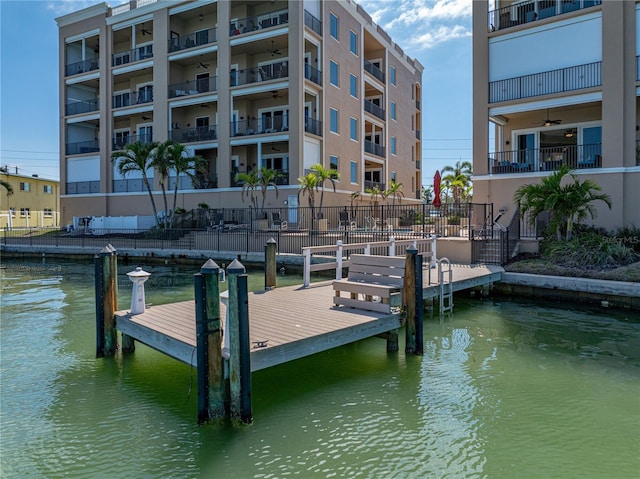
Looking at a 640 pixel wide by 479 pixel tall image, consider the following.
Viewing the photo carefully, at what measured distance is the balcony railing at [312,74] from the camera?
3077 centimetres

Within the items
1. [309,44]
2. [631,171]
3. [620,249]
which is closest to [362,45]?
[309,44]

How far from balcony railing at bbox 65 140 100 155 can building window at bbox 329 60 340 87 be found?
2021 cm

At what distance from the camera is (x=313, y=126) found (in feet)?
104

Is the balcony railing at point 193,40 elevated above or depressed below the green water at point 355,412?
above

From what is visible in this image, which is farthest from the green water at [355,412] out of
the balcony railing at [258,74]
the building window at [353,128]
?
the building window at [353,128]

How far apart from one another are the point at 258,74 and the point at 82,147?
59.4 feet

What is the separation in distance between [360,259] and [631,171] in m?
15.3

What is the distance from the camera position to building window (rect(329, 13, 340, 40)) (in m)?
33.4

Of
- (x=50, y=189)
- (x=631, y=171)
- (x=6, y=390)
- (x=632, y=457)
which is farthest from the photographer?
(x=50, y=189)

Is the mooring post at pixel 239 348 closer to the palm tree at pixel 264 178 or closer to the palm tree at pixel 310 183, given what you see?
the palm tree at pixel 310 183

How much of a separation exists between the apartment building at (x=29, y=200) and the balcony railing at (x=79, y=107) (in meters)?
16.6

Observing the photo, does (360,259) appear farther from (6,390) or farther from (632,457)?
(6,390)

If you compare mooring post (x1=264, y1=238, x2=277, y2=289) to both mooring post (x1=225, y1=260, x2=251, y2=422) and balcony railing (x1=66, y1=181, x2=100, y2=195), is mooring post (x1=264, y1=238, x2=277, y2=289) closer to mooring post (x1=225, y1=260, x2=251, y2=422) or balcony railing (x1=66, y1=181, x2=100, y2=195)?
mooring post (x1=225, y1=260, x2=251, y2=422)

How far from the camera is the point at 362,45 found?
37.6 metres
